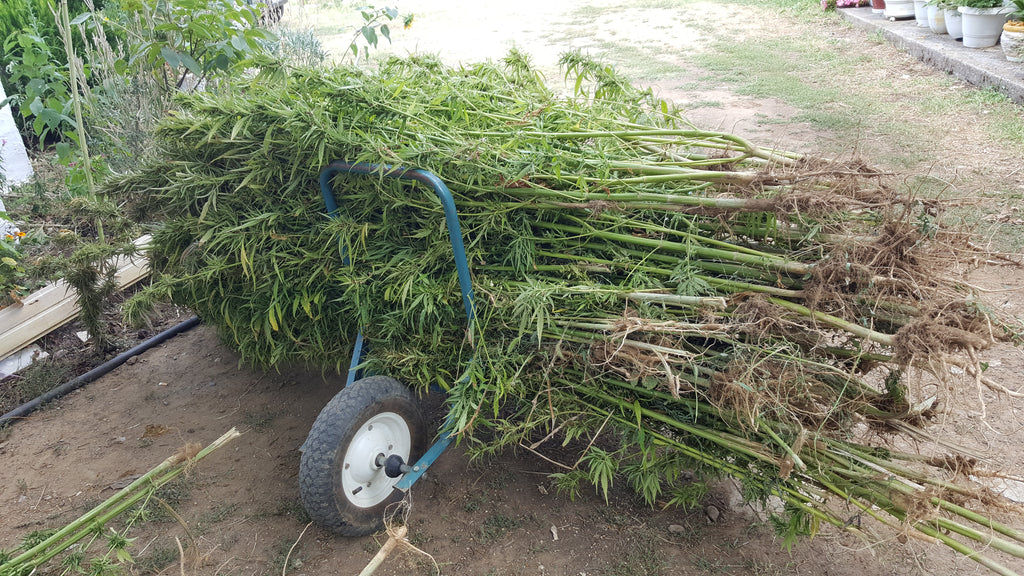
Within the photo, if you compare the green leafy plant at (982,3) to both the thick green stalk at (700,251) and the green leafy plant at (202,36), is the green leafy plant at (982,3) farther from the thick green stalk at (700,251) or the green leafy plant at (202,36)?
the green leafy plant at (202,36)

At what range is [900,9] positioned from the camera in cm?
886

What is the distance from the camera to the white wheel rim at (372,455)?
2350 mm

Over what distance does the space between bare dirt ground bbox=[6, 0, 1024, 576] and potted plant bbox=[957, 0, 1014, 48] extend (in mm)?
4828

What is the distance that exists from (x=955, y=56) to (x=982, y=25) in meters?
0.56

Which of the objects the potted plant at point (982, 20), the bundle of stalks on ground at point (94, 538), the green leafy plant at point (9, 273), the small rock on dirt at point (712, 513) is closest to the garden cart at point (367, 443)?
the bundle of stalks on ground at point (94, 538)

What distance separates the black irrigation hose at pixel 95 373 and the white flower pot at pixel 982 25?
819 cm

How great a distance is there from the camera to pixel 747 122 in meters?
6.02

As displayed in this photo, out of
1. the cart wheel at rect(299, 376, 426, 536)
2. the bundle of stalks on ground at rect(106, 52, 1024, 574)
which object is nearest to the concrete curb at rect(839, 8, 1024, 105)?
the bundle of stalks on ground at rect(106, 52, 1024, 574)

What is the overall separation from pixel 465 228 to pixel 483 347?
1.53 ft

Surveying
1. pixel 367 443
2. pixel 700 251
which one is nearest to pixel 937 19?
pixel 700 251

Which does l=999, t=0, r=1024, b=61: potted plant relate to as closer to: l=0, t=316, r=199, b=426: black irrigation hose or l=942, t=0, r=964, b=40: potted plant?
l=942, t=0, r=964, b=40: potted plant

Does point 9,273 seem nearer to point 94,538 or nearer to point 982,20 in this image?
point 94,538

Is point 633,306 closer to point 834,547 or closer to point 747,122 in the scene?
point 834,547

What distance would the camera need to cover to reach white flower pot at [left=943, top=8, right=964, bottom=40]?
7.41m
